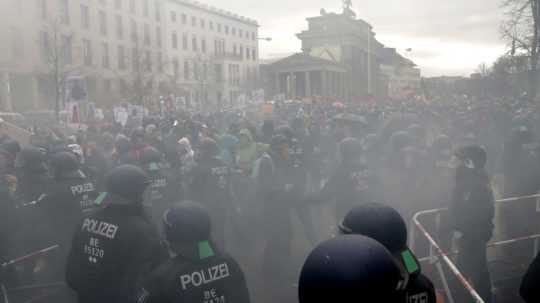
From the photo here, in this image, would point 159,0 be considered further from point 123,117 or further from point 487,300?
point 487,300


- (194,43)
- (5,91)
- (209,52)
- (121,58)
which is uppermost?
(194,43)

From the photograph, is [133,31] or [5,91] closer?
[5,91]

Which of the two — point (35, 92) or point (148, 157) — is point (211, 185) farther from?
point (35, 92)

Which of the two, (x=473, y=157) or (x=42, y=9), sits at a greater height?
(x=42, y=9)

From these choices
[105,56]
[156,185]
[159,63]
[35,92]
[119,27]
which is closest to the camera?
[156,185]

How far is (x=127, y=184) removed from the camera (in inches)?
120

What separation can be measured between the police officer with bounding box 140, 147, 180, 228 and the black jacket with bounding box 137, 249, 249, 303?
129 inches

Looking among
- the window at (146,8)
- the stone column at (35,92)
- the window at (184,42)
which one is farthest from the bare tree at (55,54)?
the window at (184,42)

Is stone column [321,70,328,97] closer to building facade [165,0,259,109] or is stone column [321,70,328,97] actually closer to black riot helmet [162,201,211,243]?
building facade [165,0,259,109]

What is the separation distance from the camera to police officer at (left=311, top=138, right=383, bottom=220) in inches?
211

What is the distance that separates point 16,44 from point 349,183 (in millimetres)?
Answer: 29378

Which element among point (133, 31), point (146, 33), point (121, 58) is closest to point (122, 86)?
point (121, 58)

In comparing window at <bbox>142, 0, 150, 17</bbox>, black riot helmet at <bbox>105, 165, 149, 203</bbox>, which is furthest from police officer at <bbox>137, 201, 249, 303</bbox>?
window at <bbox>142, 0, 150, 17</bbox>

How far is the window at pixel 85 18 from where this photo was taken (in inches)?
1581
